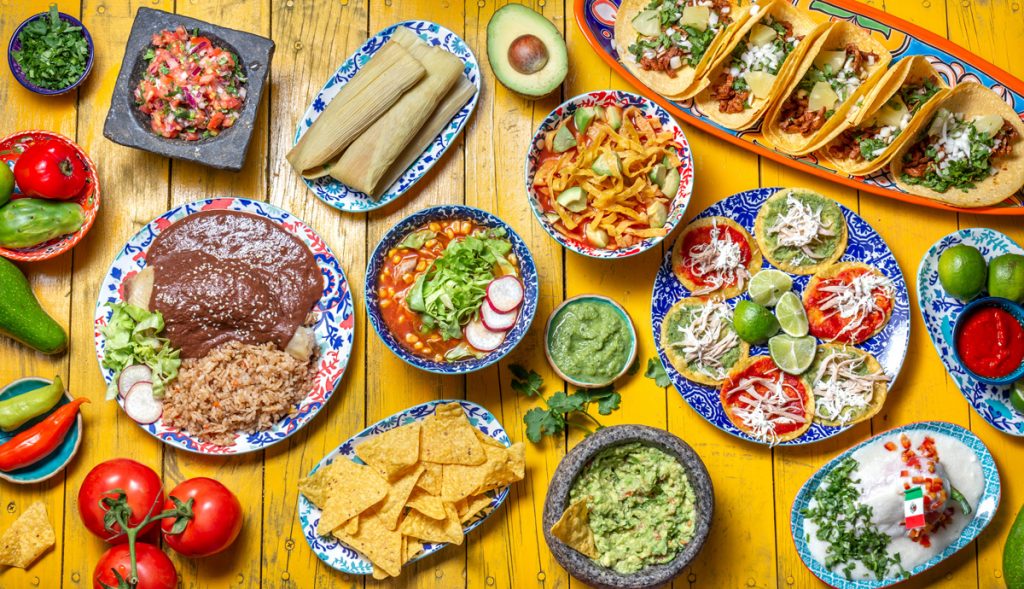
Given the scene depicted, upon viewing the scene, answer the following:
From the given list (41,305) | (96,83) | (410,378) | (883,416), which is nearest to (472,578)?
(410,378)

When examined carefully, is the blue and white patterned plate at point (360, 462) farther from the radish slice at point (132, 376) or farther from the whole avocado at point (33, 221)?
the whole avocado at point (33, 221)

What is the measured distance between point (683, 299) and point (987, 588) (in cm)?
176

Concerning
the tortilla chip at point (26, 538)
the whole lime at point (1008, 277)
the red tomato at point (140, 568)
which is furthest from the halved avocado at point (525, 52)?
the tortilla chip at point (26, 538)

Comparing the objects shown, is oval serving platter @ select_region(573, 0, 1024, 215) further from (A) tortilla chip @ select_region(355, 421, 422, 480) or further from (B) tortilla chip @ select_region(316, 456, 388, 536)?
(B) tortilla chip @ select_region(316, 456, 388, 536)

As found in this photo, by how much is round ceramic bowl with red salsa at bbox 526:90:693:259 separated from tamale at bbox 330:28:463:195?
46 centimetres

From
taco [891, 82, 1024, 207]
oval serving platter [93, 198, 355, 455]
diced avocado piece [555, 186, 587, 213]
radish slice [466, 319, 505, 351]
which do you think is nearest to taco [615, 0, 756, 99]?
diced avocado piece [555, 186, 587, 213]

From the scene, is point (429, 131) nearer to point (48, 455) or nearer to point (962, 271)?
point (48, 455)

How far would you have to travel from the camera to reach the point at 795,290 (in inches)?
135

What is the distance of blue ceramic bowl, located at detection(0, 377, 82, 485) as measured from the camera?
11.1ft

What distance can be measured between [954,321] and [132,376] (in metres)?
3.30

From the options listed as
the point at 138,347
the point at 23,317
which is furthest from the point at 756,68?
the point at 23,317

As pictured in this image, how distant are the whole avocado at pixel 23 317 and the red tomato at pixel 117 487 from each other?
55 cm

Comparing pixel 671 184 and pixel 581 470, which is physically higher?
pixel 671 184

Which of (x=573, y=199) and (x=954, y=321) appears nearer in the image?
(x=573, y=199)
